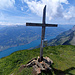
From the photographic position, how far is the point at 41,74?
7.45 m

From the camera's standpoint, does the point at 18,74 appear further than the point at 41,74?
Yes

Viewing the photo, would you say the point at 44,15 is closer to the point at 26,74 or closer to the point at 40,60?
the point at 40,60

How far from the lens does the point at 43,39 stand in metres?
8.02

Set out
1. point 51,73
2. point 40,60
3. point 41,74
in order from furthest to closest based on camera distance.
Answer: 1. point 40,60
2. point 51,73
3. point 41,74

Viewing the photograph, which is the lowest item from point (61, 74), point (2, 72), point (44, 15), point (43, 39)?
point (2, 72)

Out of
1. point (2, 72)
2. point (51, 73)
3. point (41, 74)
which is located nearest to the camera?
point (41, 74)

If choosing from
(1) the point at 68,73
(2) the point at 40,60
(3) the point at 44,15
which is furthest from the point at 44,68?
(3) the point at 44,15

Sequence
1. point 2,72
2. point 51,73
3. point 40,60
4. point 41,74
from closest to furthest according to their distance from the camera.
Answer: point 41,74
point 51,73
point 40,60
point 2,72

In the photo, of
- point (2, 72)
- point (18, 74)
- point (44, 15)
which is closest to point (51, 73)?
point (18, 74)

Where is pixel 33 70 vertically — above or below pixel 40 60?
below

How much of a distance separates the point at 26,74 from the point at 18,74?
1100 millimetres

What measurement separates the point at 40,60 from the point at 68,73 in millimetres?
3924

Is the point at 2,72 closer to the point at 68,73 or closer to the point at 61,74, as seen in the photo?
the point at 61,74

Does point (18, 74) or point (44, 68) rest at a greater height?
point (44, 68)
